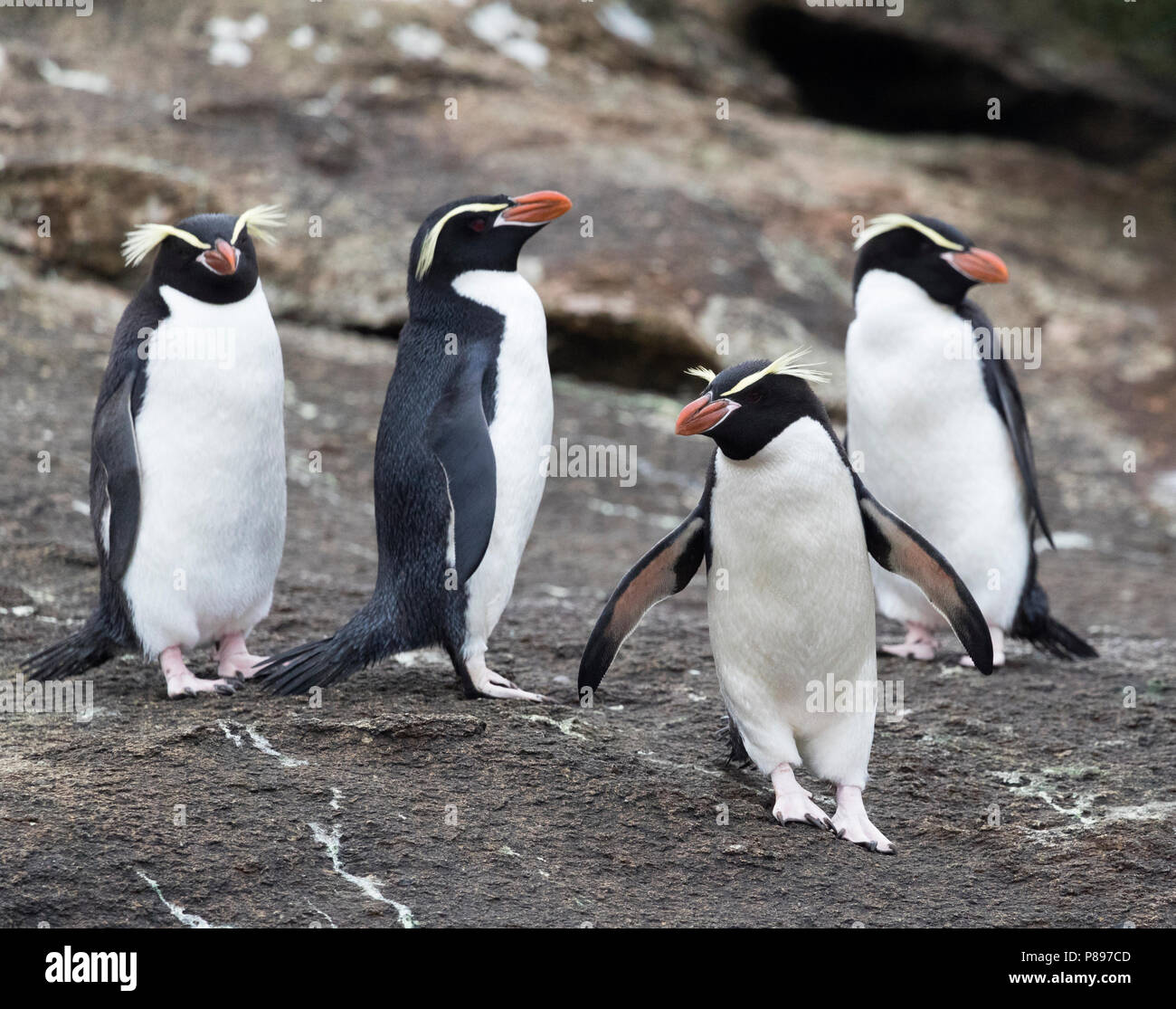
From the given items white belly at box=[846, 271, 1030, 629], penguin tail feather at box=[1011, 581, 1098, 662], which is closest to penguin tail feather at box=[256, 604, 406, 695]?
white belly at box=[846, 271, 1030, 629]

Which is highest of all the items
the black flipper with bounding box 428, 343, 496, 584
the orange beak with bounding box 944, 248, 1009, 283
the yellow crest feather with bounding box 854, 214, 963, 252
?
the yellow crest feather with bounding box 854, 214, 963, 252

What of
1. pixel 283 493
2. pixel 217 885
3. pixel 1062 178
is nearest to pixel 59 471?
pixel 283 493

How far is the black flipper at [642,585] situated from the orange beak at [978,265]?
6.04 ft

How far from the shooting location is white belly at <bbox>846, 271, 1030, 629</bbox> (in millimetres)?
4859

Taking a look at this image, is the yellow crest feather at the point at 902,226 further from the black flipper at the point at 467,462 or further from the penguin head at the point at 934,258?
the black flipper at the point at 467,462

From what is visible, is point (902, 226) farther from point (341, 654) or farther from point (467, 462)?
point (341, 654)

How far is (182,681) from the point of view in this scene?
3.92m

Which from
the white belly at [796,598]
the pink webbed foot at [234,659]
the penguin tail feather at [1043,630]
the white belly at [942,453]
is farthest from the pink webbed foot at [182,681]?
the penguin tail feather at [1043,630]

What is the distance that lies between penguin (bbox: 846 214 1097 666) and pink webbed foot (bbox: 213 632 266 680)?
2133 mm

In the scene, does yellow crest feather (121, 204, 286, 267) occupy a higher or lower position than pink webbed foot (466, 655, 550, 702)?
higher

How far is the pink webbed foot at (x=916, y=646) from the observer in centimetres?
479

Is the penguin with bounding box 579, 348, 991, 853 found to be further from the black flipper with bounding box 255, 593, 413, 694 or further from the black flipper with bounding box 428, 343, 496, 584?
the black flipper with bounding box 255, 593, 413, 694

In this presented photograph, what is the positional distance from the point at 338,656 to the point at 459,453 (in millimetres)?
643
